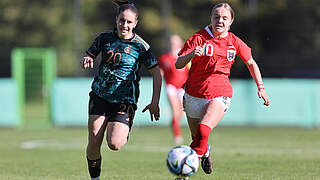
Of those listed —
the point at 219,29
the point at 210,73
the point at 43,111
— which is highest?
the point at 219,29

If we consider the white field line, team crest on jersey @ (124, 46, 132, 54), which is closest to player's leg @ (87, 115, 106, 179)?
team crest on jersey @ (124, 46, 132, 54)

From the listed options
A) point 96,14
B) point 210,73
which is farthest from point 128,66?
point 96,14

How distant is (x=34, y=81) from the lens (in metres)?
25.3

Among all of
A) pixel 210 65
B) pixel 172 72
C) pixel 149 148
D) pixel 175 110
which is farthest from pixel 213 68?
pixel 172 72

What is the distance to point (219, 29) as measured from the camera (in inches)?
322

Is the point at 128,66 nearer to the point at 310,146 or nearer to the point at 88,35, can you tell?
the point at 310,146

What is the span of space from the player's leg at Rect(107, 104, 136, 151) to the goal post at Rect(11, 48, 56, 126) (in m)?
15.6

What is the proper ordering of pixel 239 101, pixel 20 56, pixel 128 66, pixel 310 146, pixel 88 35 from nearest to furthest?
pixel 128 66 < pixel 310 146 < pixel 239 101 < pixel 20 56 < pixel 88 35

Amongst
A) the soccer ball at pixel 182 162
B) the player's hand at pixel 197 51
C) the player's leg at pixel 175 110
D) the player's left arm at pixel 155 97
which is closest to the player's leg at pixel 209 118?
the soccer ball at pixel 182 162

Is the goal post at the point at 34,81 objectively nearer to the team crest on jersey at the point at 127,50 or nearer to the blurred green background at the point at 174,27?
the blurred green background at the point at 174,27

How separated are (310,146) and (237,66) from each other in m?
10.4

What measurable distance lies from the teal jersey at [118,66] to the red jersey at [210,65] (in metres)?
0.59

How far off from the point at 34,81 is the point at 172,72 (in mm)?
10492

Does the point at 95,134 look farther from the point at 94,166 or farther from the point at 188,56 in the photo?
the point at 188,56
